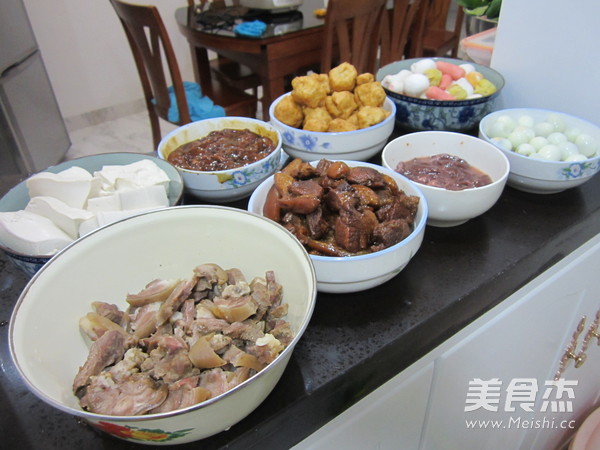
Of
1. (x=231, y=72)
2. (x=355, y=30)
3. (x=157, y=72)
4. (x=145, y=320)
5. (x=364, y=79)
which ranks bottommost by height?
(x=231, y=72)

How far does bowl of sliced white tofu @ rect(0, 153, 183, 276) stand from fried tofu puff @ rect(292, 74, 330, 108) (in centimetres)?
32

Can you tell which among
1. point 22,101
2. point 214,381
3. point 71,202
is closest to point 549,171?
point 214,381

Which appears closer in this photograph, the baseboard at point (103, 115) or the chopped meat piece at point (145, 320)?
the chopped meat piece at point (145, 320)

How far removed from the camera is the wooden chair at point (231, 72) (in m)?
2.64

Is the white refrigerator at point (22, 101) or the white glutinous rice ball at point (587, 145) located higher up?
the white glutinous rice ball at point (587, 145)

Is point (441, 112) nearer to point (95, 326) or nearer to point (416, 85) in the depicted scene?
point (416, 85)

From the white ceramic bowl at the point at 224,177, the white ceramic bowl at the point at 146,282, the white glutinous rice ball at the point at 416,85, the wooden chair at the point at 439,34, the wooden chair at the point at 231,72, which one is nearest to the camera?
the white ceramic bowl at the point at 146,282

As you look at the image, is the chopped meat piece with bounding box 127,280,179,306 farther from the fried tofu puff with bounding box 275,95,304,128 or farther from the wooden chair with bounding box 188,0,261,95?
the wooden chair with bounding box 188,0,261,95

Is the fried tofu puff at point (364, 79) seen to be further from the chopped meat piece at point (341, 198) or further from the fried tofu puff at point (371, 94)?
the chopped meat piece at point (341, 198)

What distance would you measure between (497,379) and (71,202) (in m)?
0.87

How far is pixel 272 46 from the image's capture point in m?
2.19

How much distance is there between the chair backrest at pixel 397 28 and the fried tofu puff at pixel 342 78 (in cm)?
157

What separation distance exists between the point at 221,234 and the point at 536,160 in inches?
22.6

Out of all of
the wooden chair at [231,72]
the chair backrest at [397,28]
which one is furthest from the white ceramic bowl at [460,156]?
the wooden chair at [231,72]
